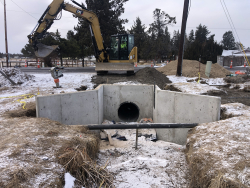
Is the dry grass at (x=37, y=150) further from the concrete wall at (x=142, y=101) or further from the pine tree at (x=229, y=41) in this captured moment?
the pine tree at (x=229, y=41)

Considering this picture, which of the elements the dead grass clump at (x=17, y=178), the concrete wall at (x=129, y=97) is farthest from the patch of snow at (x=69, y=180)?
the concrete wall at (x=129, y=97)

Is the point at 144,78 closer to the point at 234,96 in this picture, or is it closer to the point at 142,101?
the point at 142,101

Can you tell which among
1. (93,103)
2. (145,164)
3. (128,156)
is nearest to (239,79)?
(93,103)

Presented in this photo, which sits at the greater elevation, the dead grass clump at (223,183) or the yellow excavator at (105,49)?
the yellow excavator at (105,49)

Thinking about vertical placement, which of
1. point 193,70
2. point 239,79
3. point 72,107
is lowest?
point 72,107

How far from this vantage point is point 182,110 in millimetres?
6070

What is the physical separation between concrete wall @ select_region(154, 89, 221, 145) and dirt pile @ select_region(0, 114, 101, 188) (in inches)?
119

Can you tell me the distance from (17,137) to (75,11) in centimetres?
1012

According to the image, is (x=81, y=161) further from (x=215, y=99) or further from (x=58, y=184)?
(x=215, y=99)

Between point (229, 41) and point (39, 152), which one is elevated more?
point (229, 41)

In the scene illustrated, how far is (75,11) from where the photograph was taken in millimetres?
11773

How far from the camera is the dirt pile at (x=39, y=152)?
255 centimetres

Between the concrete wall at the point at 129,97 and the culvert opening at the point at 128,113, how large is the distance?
288 millimetres

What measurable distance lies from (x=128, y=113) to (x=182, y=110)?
3906 millimetres
